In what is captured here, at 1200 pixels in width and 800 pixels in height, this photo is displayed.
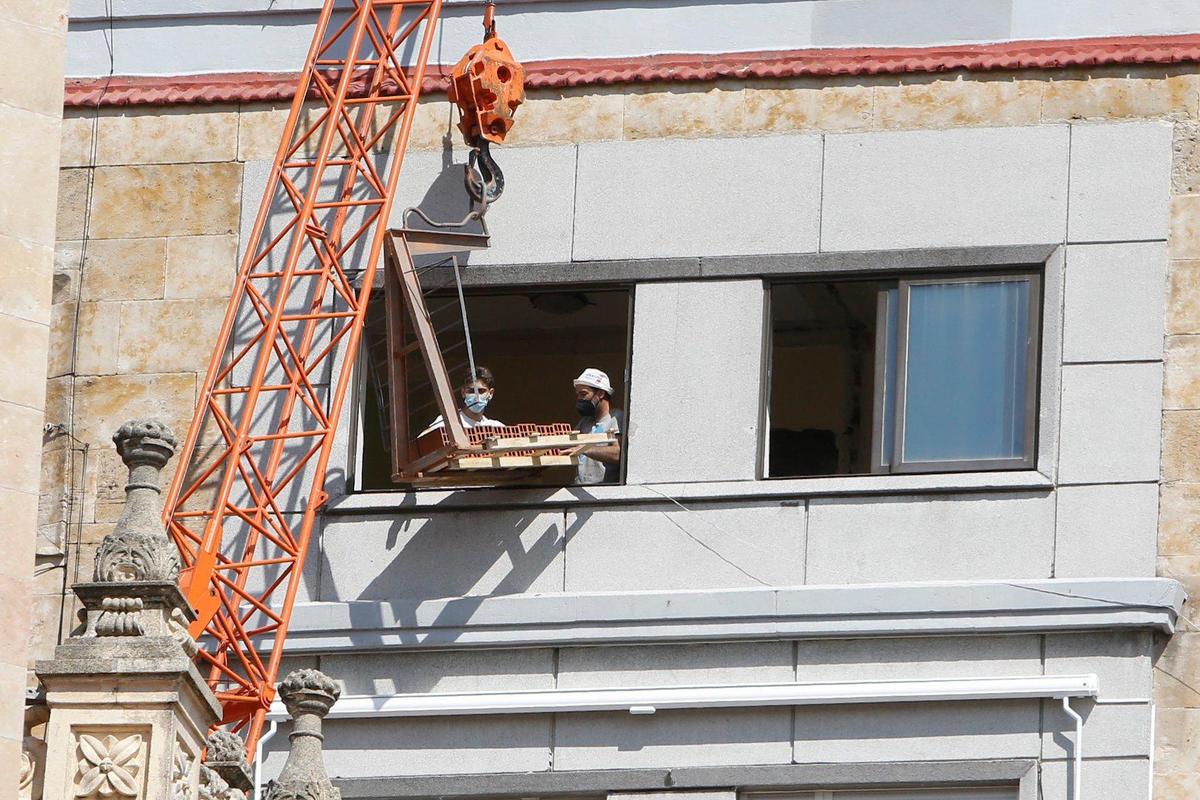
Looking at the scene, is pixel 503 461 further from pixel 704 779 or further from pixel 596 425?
pixel 704 779

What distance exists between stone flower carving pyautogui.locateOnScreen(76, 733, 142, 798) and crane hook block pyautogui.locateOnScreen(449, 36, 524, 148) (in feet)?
37.4

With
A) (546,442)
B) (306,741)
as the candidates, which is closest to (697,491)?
(546,442)

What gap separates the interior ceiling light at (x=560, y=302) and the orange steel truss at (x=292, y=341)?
1707mm

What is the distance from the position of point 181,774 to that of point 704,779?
8610mm

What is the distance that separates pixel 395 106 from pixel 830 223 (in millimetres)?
4814

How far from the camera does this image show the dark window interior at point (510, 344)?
31172 mm

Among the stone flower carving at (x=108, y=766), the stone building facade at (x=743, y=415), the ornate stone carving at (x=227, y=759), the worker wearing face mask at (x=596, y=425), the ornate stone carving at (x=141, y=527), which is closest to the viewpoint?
the stone flower carving at (x=108, y=766)

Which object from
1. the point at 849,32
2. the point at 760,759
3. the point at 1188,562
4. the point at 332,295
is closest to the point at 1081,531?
the point at 1188,562

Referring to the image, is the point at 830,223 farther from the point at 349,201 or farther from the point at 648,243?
the point at 349,201

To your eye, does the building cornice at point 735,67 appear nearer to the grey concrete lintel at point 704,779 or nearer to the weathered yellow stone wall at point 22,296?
the grey concrete lintel at point 704,779

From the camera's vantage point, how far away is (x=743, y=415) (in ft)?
98.7

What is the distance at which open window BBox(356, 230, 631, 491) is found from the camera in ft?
96.9

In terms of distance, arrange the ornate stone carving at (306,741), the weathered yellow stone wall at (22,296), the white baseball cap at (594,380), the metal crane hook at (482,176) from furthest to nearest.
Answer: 1. the metal crane hook at (482,176)
2. the white baseball cap at (594,380)
3. the ornate stone carving at (306,741)
4. the weathered yellow stone wall at (22,296)

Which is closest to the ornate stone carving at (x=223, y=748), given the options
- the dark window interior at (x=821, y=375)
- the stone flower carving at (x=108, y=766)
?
the stone flower carving at (x=108, y=766)
